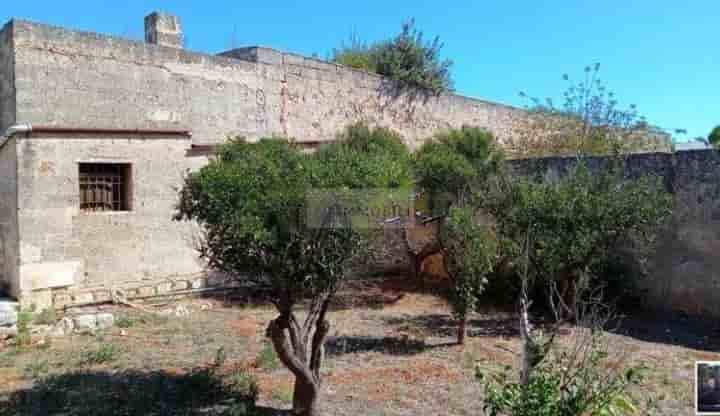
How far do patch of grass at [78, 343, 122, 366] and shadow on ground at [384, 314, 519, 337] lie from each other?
380 centimetres

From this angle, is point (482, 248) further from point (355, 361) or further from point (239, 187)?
point (239, 187)

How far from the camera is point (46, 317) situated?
7477mm

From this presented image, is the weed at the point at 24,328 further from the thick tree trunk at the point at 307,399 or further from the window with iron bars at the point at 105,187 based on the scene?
the thick tree trunk at the point at 307,399

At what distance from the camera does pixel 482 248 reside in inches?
265

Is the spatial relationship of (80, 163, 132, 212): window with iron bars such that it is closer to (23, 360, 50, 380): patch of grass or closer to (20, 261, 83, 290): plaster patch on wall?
(20, 261, 83, 290): plaster patch on wall

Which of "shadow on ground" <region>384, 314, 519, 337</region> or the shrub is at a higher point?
the shrub

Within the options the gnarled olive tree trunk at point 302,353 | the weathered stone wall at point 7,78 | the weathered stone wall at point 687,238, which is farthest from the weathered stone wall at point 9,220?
the weathered stone wall at point 687,238

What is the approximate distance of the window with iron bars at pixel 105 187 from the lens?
8.38 metres

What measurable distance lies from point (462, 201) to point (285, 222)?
4498 mm

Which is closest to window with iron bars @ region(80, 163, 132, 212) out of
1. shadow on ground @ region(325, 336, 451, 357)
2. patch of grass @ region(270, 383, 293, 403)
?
shadow on ground @ region(325, 336, 451, 357)

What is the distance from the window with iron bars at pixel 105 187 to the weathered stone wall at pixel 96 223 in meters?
0.16

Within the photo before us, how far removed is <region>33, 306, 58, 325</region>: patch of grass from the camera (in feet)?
24.2

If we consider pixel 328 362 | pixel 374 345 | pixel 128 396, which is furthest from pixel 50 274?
pixel 374 345

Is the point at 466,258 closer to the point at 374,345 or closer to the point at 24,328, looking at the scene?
the point at 374,345
